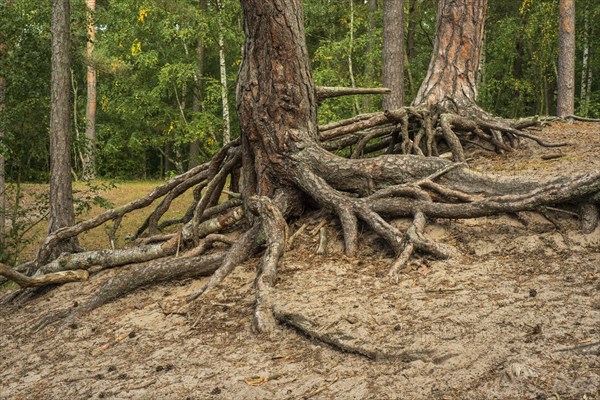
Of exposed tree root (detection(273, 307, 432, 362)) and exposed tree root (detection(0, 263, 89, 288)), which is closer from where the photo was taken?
exposed tree root (detection(273, 307, 432, 362))

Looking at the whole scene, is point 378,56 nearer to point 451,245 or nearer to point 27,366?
point 451,245

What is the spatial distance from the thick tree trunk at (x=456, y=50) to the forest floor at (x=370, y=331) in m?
2.19

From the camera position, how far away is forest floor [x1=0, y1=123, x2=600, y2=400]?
3951 mm

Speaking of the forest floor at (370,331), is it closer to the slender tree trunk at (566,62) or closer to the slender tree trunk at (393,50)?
the slender tree trunk at (393,50)

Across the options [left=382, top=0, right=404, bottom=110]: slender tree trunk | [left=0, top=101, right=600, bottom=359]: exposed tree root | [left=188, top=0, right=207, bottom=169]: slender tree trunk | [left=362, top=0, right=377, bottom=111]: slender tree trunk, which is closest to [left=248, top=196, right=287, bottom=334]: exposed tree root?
[left=0, top=101, right=600, bottom=359]: exposed tree root

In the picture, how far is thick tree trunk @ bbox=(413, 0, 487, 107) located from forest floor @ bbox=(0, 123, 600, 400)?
2.19 m

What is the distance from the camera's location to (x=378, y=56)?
62.4 feet

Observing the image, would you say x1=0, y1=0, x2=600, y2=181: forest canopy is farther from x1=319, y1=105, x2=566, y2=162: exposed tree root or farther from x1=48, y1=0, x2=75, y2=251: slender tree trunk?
x1=319, y1=105, x2=566, y2=162: exposed tree root

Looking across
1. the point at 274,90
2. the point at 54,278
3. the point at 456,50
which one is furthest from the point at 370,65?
the point at 54,278

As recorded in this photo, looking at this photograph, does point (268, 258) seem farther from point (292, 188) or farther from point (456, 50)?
point (456, 50)

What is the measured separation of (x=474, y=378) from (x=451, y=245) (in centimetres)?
238

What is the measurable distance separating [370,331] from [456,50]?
18.5ft

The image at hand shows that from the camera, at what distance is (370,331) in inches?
186

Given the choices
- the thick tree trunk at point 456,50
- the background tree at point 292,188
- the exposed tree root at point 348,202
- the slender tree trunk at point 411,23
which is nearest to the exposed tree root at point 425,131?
the exposed tree root at point 348,202
